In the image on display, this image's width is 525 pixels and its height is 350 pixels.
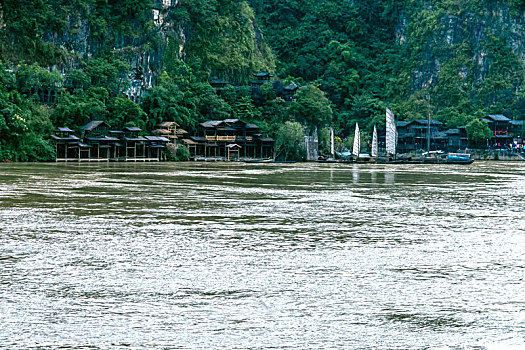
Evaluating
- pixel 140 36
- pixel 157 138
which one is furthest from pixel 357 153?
pixel 140 36

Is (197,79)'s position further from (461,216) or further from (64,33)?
(461,216)

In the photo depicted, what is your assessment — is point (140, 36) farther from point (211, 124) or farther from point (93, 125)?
point (93, 125)

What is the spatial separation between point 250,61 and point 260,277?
99.1 m

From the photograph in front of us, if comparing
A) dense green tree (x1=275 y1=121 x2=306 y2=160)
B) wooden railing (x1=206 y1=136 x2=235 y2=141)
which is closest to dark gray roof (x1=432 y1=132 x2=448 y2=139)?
dense green tree (x1=275 y1=121 x2=306 y2=160)

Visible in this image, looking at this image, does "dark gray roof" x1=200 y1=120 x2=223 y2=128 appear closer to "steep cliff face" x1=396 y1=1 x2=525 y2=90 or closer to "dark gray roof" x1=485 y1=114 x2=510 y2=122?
"dark gray roof" x1=485 y1=114 x2=510 y2=122

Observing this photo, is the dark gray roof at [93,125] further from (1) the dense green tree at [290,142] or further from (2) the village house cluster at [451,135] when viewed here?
(2) the village house cluster at [451,135]

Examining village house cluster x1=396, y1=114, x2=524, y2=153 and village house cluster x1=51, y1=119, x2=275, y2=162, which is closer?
village house cluster x1=51, y1=119, x2=275, y2=162

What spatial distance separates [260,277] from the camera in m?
11.7

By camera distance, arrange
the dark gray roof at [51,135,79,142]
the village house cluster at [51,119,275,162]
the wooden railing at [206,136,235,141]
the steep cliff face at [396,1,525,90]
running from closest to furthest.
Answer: the dark gray roof at [51,135,79,142]
the village house cluster at [51,119,275,162]
the wooden railing at [206,136,235,141]
the steep cliff face at [396,1,525,90]

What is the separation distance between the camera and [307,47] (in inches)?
5098

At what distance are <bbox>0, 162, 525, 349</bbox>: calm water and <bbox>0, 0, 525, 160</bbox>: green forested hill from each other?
174 feet

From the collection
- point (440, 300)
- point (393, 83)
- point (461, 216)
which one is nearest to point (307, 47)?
point (393, 83)

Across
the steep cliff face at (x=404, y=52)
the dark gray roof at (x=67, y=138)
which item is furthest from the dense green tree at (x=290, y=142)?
the dark gray roof at (x=67, y=138)

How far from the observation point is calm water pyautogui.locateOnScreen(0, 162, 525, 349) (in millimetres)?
8648
